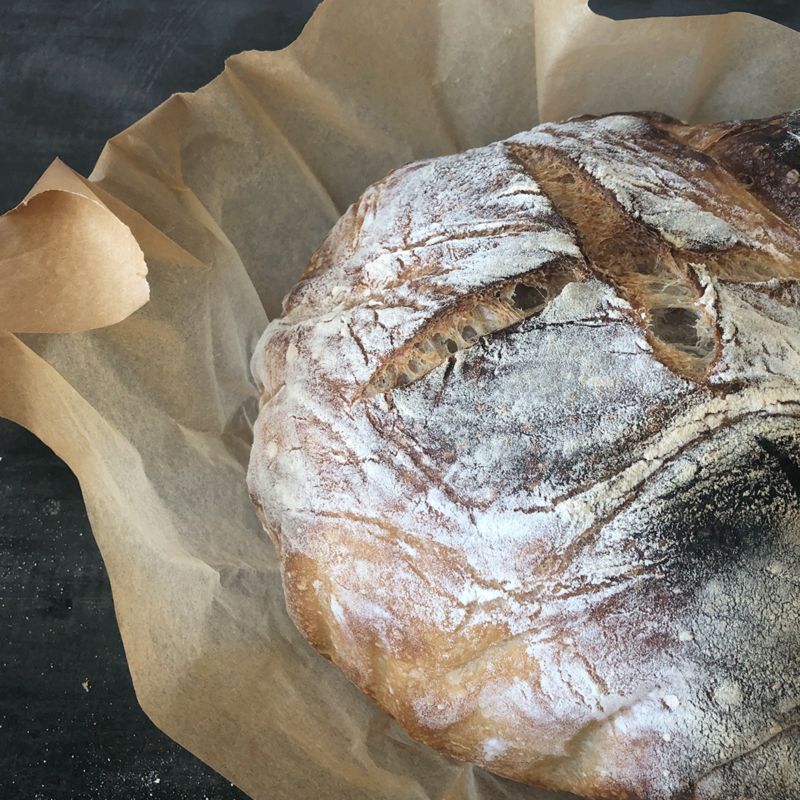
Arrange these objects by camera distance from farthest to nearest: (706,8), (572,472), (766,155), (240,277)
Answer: (706,8)
(240,277)
(766,155)
(572,472)

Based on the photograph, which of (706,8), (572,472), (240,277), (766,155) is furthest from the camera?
(706,8)

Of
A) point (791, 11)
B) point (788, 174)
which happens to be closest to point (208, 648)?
point (788, 174)

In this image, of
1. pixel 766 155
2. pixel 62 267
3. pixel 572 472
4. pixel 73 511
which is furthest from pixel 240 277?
pixel 766 155

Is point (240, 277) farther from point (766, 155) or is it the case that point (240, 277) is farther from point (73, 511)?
point (766, 155)

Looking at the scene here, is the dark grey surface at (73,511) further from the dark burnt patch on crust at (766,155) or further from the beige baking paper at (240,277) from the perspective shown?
the dark burnt patch on crust at (766,155)

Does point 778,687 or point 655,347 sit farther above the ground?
point 655,347

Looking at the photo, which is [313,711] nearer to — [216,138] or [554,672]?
[554,672]

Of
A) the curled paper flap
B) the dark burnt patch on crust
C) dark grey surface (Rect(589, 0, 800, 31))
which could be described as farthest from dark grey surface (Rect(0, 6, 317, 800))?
the dark burnt patch on crust
